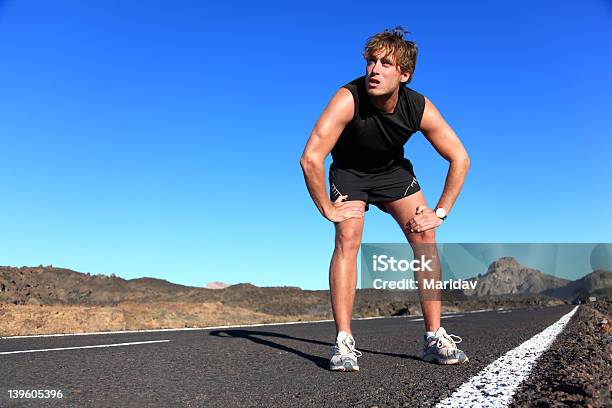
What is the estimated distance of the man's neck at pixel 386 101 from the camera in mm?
3615

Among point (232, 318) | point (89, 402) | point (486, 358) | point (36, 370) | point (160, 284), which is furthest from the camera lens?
point (160, 284)

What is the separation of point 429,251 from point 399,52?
1.33m

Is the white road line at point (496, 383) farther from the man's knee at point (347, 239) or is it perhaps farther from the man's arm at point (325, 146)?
the man's arm at point (325, 146)

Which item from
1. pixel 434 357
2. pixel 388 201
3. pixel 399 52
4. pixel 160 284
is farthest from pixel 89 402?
pixel 160 284

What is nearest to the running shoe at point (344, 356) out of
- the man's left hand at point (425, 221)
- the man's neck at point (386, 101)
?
the man's left hand at point (425, 221)

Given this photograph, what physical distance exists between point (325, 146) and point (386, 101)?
0.50 m

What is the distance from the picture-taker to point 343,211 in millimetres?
3668

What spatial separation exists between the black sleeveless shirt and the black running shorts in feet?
0.16

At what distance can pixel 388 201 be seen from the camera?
402 cm

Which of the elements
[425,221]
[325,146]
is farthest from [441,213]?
[325,146]

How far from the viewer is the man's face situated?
355 centimetres

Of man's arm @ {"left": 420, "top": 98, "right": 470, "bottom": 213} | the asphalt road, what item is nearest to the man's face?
man's arm @ {"left": 420, "top": 98, "right": 470, "bottom": 213}

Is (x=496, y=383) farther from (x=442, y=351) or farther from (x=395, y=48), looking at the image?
(x=395, y=48)

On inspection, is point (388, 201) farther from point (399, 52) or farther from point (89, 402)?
point (89, 402)
